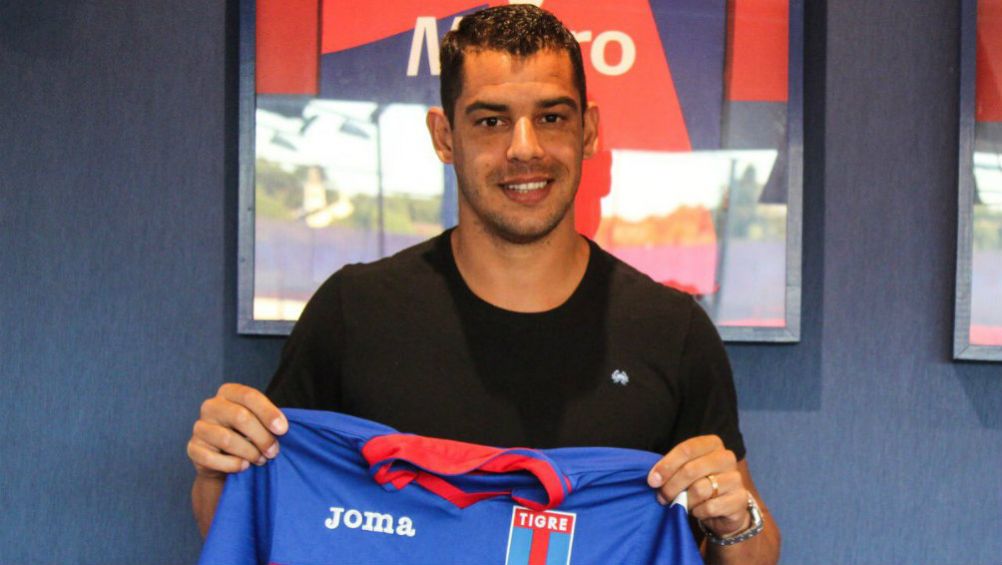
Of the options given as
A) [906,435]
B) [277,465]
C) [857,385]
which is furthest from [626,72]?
[277,465]

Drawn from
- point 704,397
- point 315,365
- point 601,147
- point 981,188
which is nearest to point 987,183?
point 981,188

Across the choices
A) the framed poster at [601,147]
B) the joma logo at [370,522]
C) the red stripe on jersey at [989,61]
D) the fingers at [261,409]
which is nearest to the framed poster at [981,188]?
the red stripe on jersey at [989,61]

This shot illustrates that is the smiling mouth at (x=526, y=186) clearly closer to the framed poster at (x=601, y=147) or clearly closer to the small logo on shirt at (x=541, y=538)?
the small logo on shirt at (x=541, y=538)

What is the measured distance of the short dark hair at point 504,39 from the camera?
1505mm

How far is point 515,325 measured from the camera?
5.02ft

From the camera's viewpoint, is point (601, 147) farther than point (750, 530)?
Yes

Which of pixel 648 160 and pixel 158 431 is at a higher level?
pixel 648 160

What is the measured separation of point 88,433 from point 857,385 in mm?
1635

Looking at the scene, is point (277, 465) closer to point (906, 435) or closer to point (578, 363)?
point (578, 363)

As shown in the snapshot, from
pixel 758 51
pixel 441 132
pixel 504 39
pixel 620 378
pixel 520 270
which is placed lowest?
pixel 620 378

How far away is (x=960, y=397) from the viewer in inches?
82.8

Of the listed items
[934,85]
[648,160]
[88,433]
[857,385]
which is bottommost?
[88,433]

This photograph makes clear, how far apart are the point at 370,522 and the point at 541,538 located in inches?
9.4

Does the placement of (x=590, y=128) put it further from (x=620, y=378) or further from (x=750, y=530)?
(x=750, y=530)
